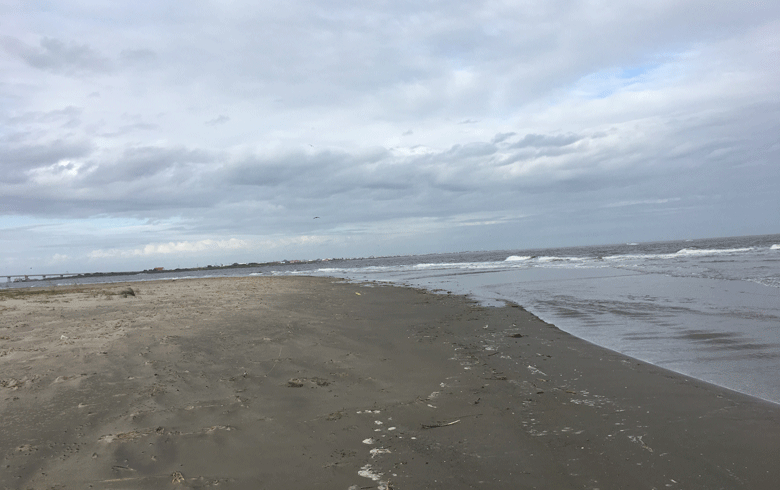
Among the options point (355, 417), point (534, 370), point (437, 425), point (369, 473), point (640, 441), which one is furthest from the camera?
point (534, 370)

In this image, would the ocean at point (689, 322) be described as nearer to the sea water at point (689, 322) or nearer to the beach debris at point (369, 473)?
the sea water at point (689, 322)

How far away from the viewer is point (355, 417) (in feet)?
15.5

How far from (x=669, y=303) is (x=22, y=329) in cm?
1690

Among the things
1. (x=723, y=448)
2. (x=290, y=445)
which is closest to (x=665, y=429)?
(x=723, y=448)

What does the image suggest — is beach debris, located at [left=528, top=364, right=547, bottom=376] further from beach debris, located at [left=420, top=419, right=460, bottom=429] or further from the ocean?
beach debris, located at [left=420, top=419, right=460, bottom=429]

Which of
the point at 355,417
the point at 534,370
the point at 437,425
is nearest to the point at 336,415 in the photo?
the point at 355,417

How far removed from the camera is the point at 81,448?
12.8 feet

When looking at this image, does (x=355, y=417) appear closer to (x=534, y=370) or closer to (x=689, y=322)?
(x=534, y=370)

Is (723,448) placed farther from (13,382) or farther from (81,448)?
(13,382)

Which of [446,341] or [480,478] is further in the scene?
[446,341]

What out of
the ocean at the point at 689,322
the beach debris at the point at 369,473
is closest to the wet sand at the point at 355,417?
the beach debris at the point at 369,473

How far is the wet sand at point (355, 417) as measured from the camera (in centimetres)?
349

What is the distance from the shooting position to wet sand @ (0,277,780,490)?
349 centimetres

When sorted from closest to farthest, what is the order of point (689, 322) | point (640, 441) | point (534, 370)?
1. point (640, 441)
2. point (534, 370)
3. point (689, 322)
